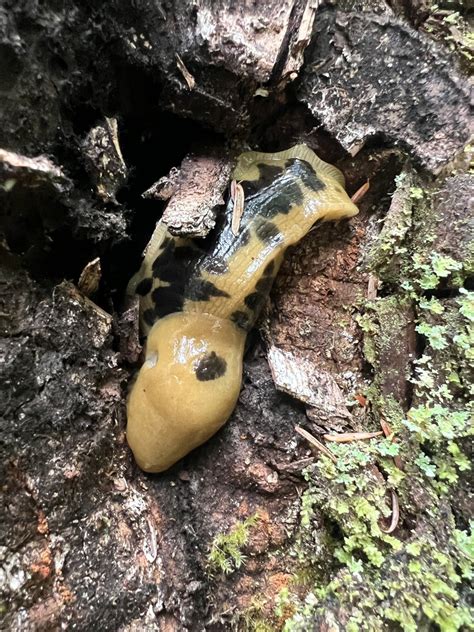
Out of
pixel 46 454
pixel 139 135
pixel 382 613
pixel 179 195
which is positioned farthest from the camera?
pixel 139 135

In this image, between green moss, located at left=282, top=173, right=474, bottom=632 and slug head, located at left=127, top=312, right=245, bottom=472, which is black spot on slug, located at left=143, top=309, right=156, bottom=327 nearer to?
slug head, located at left=127, top=312, right=245, bottom=472

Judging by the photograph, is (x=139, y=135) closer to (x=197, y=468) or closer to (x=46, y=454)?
(x=46, y=454)

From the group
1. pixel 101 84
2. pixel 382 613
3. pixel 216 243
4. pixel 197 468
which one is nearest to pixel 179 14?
pixel 101 84

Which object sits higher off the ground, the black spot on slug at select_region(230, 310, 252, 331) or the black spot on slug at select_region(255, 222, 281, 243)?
the black spot on slug at select_region(255, 222, 281, 243)

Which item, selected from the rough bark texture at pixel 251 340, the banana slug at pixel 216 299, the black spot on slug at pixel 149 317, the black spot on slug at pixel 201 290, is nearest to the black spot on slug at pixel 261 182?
the banana slug at pixel 216 299

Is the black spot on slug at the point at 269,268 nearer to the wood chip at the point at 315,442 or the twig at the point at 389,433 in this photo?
the wood chip at the point at 315,442

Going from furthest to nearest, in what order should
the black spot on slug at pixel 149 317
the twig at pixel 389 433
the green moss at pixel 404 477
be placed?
1. the black spot on slug at pixel 149 317
2. the twig at pixel 389 433
3. the green moss at pixel 404 477

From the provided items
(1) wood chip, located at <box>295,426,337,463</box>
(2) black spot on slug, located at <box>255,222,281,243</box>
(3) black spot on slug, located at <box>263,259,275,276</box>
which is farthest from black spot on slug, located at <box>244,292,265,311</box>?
(1) wood chip, located at <box>295,426,337,463</box>
